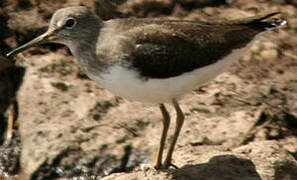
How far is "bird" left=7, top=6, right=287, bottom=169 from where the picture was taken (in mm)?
6461

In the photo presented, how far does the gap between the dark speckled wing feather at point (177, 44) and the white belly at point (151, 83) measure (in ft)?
0.23

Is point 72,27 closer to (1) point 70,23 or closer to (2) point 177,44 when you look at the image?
(1) point 70,23

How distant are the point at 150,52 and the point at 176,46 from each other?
13.4 inches

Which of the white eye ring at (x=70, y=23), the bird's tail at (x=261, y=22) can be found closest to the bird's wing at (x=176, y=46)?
the bird's tail at (x=261, y=22)

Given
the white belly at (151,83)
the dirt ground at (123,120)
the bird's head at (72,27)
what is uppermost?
the bird's head at (72,27)

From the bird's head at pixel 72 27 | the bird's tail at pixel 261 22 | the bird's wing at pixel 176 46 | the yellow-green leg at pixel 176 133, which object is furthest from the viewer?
the bird's tail at pixel 261 22

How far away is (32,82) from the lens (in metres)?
8.41

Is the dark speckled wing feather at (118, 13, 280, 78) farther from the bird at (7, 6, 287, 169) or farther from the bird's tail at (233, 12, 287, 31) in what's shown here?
the bird's tail at (233, 12, 287, 31)

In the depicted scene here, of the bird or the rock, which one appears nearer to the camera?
the bird

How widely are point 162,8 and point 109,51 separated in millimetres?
3834

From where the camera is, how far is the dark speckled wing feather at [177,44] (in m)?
6.58

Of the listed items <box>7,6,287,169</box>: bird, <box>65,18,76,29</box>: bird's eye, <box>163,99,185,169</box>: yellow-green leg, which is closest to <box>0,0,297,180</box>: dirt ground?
<box>163,99,185,169</box>: yellow-green leg

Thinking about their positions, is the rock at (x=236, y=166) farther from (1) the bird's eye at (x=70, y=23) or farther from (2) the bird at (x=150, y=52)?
(1) the bird's eye at (x=70, y=23)

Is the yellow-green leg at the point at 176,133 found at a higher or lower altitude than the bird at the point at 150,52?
lower
